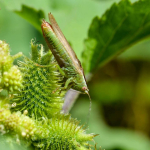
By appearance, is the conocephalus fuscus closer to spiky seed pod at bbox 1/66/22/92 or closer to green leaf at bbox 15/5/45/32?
spiky seed pod at bbox 1/66/22/92

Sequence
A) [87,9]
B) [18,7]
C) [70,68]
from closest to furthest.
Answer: [70,68], [18,7], [87,9]

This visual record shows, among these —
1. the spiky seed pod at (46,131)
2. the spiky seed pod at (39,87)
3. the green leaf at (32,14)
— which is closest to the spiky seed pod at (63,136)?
the spiky seed pod at (46,131)

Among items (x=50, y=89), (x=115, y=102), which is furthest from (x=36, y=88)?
(x=115, y=102)

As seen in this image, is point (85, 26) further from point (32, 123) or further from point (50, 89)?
point (32, 123)

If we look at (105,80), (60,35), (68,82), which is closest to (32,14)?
(60,35)

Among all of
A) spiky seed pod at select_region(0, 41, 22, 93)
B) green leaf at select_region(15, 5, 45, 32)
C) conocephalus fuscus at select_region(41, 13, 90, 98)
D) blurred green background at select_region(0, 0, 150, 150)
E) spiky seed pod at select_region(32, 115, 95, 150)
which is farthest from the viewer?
blurred green background at select_region(0, 0, 150, 150)

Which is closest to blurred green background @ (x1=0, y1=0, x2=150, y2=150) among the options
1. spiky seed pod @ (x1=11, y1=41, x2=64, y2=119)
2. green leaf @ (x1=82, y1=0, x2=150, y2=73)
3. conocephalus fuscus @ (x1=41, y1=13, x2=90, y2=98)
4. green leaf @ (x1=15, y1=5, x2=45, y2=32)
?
green leaf @ (x1=15, y1=5, x2=45, y2=32)
